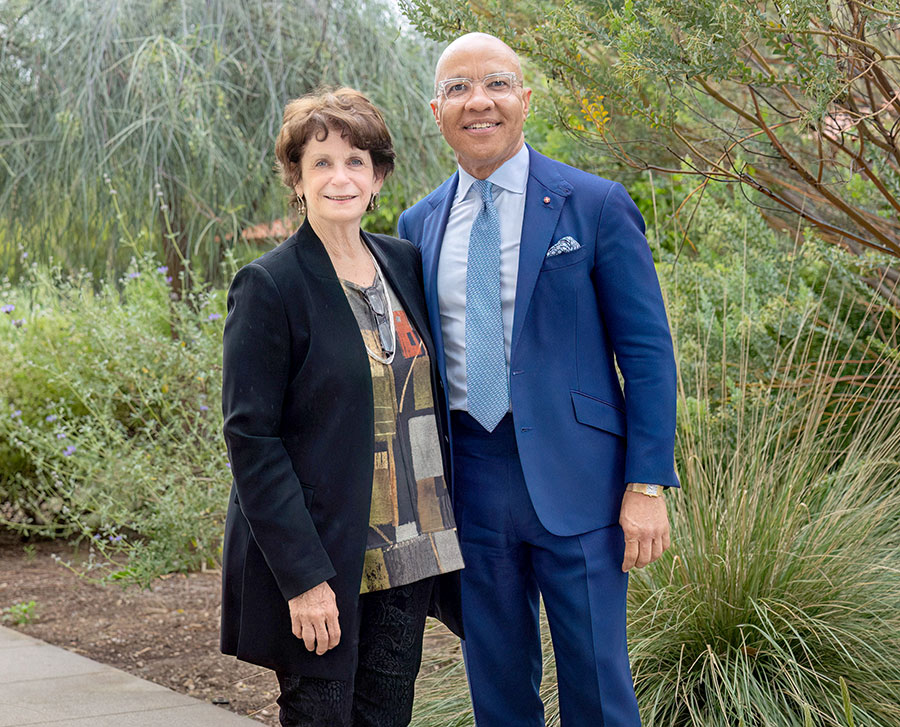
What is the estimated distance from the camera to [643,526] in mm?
2371

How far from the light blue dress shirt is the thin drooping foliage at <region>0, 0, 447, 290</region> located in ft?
12.3

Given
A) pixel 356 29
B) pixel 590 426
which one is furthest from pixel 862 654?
pixel 356 29

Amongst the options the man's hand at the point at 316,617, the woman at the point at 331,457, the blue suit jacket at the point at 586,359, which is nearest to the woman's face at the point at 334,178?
the woman at the point at 331,457

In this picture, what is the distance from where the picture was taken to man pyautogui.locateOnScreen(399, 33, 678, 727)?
7.79 ft

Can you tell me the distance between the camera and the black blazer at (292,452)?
6.87 ft

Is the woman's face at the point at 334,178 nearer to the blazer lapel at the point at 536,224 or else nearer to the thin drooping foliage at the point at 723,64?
the blazer lapel at the point at 536,224

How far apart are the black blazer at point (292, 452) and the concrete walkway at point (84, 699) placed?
153cm

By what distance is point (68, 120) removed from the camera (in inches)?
245

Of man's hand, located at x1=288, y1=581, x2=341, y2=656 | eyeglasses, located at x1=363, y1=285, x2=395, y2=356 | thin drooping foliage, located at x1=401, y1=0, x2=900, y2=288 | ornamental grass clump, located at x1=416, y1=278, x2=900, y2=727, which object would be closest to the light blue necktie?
eyeglasses, located at x1=363, y1=285, x2=395, y2=356

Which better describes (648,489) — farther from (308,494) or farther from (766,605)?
(766,605)

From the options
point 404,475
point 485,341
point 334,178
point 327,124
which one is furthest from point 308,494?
point 327,124

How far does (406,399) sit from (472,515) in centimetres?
38

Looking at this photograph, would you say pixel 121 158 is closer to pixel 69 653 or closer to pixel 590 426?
pixel 69 653

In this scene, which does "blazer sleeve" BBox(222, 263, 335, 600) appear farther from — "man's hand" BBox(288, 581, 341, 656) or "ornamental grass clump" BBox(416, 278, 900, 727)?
"ornamental grass clump" BBox(416, 278, 900, 727)
